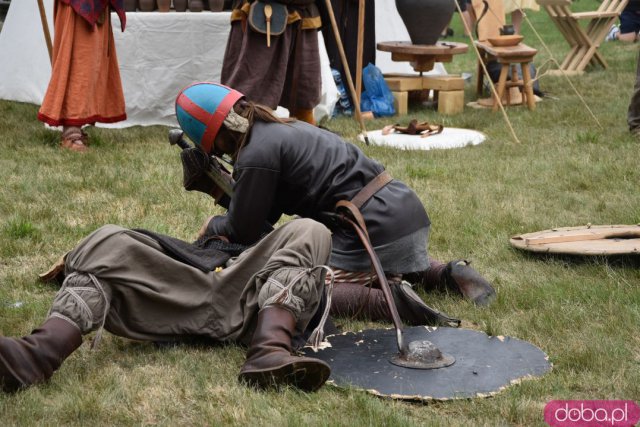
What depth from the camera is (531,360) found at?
2.81 m

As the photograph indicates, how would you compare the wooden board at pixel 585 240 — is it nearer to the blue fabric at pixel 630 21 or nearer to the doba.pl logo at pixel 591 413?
the doba.pl logo at pixel 591 413

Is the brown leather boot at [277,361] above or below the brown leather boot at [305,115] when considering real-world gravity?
above

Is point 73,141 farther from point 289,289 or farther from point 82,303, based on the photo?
point 289,289

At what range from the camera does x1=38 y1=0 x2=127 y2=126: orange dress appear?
6055 mm

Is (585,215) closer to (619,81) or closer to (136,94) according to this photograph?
(136,94)

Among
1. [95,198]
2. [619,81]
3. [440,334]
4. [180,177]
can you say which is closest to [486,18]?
[619,81]

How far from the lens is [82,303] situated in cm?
270

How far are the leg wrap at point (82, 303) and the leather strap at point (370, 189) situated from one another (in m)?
0.92

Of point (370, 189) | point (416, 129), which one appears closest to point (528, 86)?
point (416, 129)

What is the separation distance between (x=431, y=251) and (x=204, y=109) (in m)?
1.46

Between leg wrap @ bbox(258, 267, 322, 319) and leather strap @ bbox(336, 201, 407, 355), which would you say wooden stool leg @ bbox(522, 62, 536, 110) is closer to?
leather strap @ bbox(336, 201, 407, 355)

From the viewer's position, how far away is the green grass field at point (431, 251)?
2516mm

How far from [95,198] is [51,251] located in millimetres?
953

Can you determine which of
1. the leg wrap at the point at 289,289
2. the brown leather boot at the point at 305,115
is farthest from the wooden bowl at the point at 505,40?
the leg wrap at the point at 289,289
